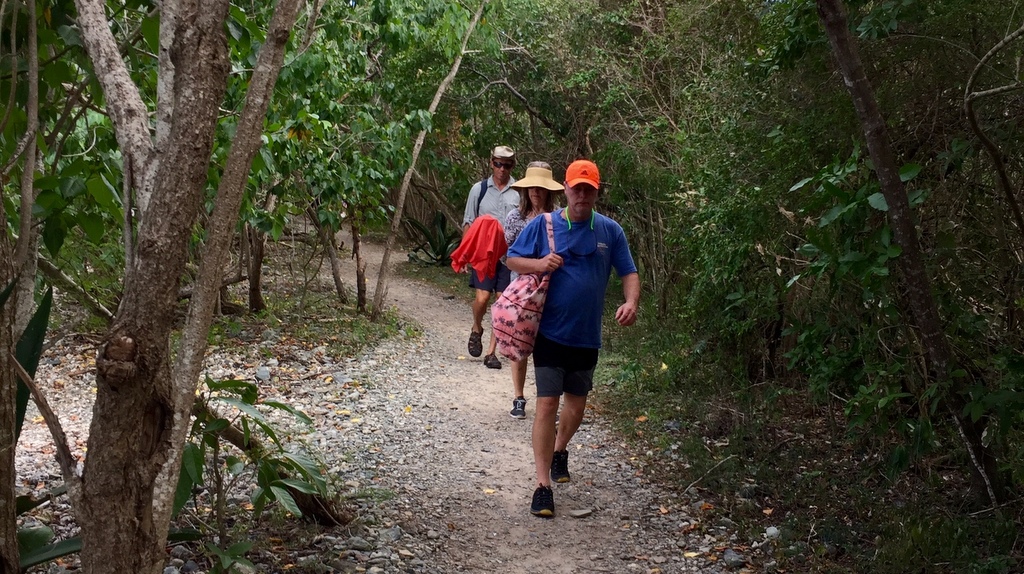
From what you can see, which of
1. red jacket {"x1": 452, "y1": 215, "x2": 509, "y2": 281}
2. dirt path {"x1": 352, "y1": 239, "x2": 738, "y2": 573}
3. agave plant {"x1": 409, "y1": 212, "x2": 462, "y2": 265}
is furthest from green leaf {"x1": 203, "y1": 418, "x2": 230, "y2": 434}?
agave plant {"x1": 409, "y1": 212, "x2": 462, "y2": 265}

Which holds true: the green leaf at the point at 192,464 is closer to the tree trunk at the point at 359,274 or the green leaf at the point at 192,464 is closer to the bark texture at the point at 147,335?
the bark texture at the point at 147,335

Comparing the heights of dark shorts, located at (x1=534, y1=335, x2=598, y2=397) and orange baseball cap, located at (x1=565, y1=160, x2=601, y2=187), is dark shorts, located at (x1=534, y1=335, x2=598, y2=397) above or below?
below

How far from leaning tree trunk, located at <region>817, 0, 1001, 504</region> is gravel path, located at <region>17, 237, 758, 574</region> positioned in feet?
4.73

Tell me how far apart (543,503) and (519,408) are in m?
1.90

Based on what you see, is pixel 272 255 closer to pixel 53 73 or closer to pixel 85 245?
pixel 85 245

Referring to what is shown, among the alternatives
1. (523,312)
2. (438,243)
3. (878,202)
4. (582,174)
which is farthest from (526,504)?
(438,243)

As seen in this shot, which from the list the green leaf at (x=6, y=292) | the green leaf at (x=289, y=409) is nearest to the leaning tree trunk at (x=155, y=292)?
the green leaf at (x=6, y=292)

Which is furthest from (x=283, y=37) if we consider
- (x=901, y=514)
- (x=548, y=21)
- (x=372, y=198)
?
(x=548, y=21)

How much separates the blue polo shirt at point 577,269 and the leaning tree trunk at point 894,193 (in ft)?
5.26

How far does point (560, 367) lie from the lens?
17.0 feet

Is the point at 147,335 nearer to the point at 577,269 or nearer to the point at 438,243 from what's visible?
the point at 577,269

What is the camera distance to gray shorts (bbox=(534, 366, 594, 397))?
513 centimetres

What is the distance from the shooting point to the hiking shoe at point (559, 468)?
5.74 meters

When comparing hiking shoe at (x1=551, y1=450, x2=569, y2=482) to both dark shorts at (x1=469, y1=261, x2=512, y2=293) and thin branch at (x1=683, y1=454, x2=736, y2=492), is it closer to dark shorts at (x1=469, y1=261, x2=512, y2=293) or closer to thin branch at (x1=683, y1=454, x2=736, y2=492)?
thin branch at (x1=683, y1=454, x2=736, y2=492)
